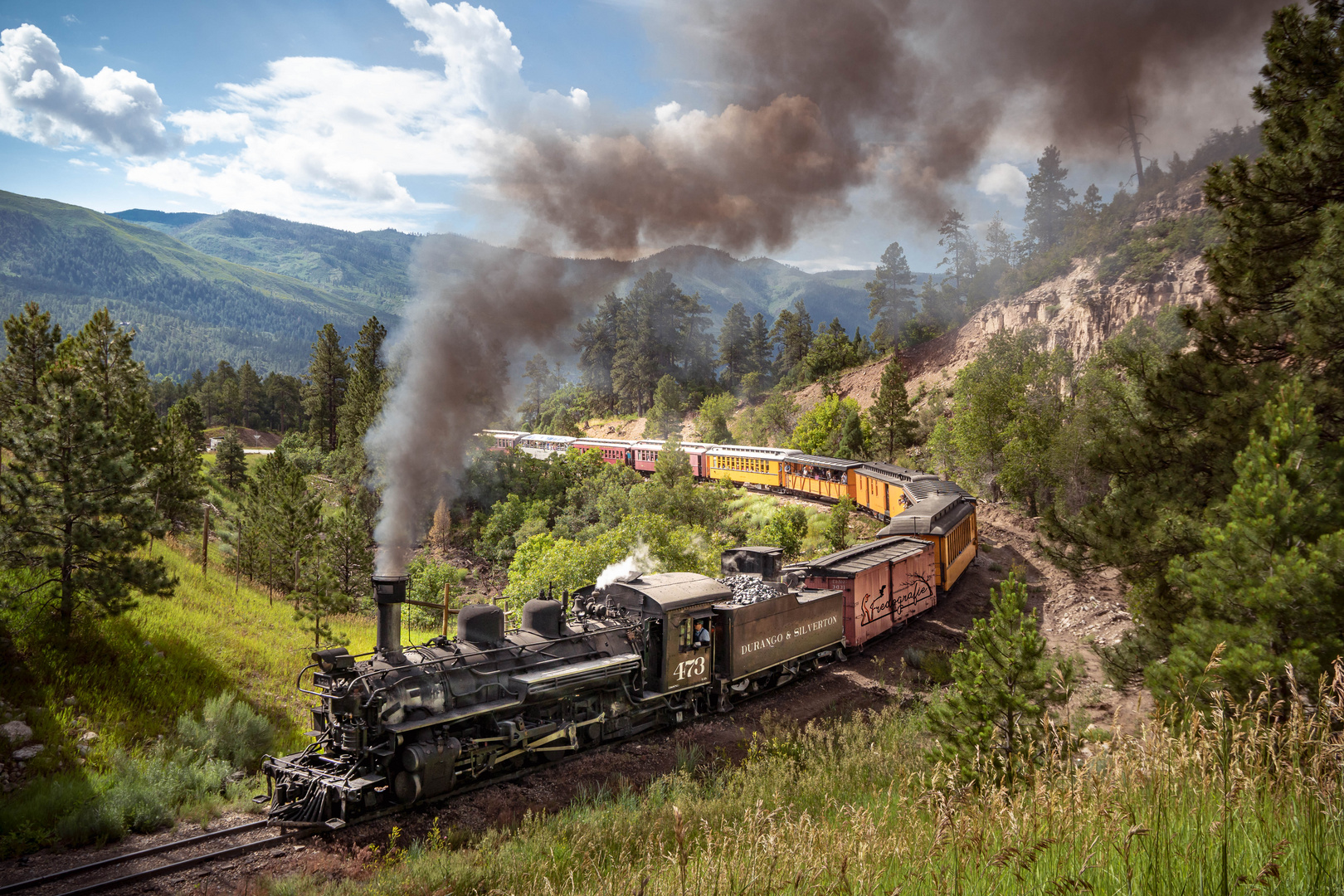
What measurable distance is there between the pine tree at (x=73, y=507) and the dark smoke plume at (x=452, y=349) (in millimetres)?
4597

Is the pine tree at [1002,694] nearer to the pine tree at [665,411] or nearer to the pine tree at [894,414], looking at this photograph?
the pine tree at [894,414]

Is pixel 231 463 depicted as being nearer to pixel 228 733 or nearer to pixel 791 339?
pixel 228 733

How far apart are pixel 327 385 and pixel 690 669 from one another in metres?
56.0

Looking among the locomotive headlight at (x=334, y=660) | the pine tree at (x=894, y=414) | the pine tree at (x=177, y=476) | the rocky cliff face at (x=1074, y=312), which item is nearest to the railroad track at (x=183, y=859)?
the locomotive headlight at (x=334, y=660)

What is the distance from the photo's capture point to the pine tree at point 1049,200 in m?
72.8

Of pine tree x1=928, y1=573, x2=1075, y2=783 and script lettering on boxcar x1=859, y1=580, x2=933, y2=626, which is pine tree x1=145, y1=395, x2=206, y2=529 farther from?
pine tree x1=928, y1=573, x2=1075, y2=783

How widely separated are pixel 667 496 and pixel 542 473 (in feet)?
47.1

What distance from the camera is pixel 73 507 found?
493 inches

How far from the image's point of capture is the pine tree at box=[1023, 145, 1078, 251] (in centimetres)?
7281

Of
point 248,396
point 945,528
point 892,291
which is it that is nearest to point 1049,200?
point 892,291

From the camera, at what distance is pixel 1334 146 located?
9680 millimetres

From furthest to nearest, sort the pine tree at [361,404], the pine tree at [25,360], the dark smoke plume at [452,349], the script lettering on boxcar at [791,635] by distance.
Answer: the pine tree at [361,404] < the pine tree at [25,360] < the dark smoke plume at [452,349] < the script lettering on boxcar at [791,635]

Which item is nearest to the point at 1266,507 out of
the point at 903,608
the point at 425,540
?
the point at 903,608

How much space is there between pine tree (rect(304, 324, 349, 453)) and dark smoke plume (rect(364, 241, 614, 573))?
47365mm
